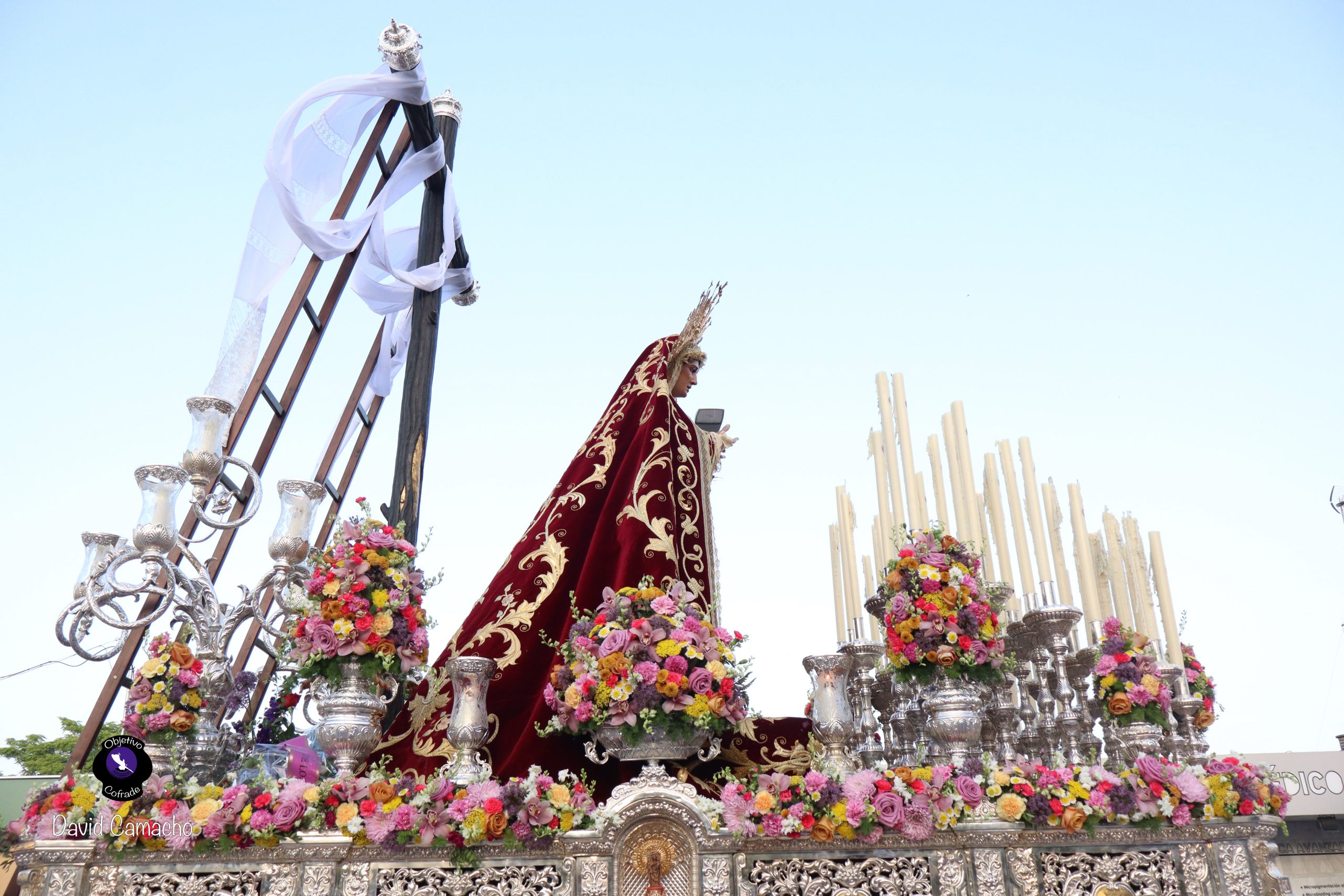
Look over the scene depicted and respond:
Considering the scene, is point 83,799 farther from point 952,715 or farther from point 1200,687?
point 1200,687

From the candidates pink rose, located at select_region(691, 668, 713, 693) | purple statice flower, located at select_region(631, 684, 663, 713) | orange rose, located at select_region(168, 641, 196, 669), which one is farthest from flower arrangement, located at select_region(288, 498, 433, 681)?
pink rose, located at select_region(691, 668, 713, 693)

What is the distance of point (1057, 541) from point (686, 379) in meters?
2.84

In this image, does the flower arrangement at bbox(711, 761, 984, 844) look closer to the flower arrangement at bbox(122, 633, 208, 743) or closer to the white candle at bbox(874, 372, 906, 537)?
the white candle at bbox(874, 372, 906, 537)

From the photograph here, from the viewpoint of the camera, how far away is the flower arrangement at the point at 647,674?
12.2ft

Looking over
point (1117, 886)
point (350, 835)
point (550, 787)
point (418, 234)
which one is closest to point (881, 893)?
point (1117, 886)

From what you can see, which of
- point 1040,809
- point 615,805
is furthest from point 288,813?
point 1040,809

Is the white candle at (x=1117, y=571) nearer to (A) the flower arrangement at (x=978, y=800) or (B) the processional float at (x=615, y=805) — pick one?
(B) the processional float at (x=615, y=805)

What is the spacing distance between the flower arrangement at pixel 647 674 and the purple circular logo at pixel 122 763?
1.73 metres

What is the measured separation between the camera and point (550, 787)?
3.60 metres

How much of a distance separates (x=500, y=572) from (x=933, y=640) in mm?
2511

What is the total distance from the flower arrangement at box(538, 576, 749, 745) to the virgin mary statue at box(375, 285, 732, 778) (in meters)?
0.37

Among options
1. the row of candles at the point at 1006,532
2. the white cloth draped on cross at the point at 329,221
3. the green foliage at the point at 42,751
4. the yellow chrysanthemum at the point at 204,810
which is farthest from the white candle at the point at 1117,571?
the green foliage at the point at 42,751

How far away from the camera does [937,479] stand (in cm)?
499

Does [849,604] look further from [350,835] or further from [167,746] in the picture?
[167,746]
